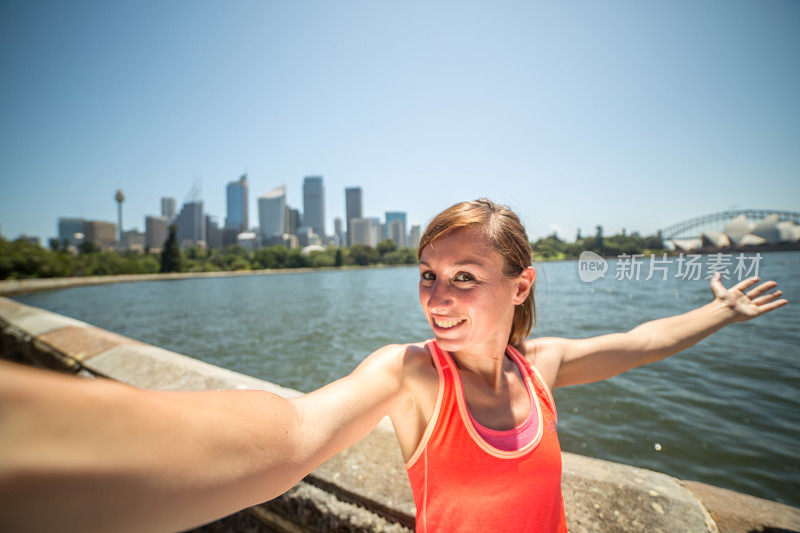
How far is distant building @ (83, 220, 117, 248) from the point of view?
104438 mm

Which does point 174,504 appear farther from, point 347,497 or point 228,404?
point 347,497

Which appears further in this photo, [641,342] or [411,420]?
[641,342]

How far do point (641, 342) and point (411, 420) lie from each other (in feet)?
5.05

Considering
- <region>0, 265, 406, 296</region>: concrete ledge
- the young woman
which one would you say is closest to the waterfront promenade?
the young woman

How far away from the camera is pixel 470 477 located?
4.08 ft

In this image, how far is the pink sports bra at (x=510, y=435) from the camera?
128cm

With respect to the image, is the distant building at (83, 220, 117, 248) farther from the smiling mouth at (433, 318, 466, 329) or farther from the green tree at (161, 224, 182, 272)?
the smiling mouth at (433, 318, 466, 329)

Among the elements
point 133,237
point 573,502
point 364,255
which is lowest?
point 573,502

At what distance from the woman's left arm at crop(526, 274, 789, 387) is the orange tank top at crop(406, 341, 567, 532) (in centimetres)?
57

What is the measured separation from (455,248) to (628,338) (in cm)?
137

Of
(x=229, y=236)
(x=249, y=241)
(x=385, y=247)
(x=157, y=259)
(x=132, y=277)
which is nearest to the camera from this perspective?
(x=132, y=277)

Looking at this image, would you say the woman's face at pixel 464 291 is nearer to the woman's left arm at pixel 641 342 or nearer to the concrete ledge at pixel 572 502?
the woman's left arm at pixel 641 342

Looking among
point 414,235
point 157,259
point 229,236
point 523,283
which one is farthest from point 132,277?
point 229,236

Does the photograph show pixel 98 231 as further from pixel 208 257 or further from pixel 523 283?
pixel 523 283
